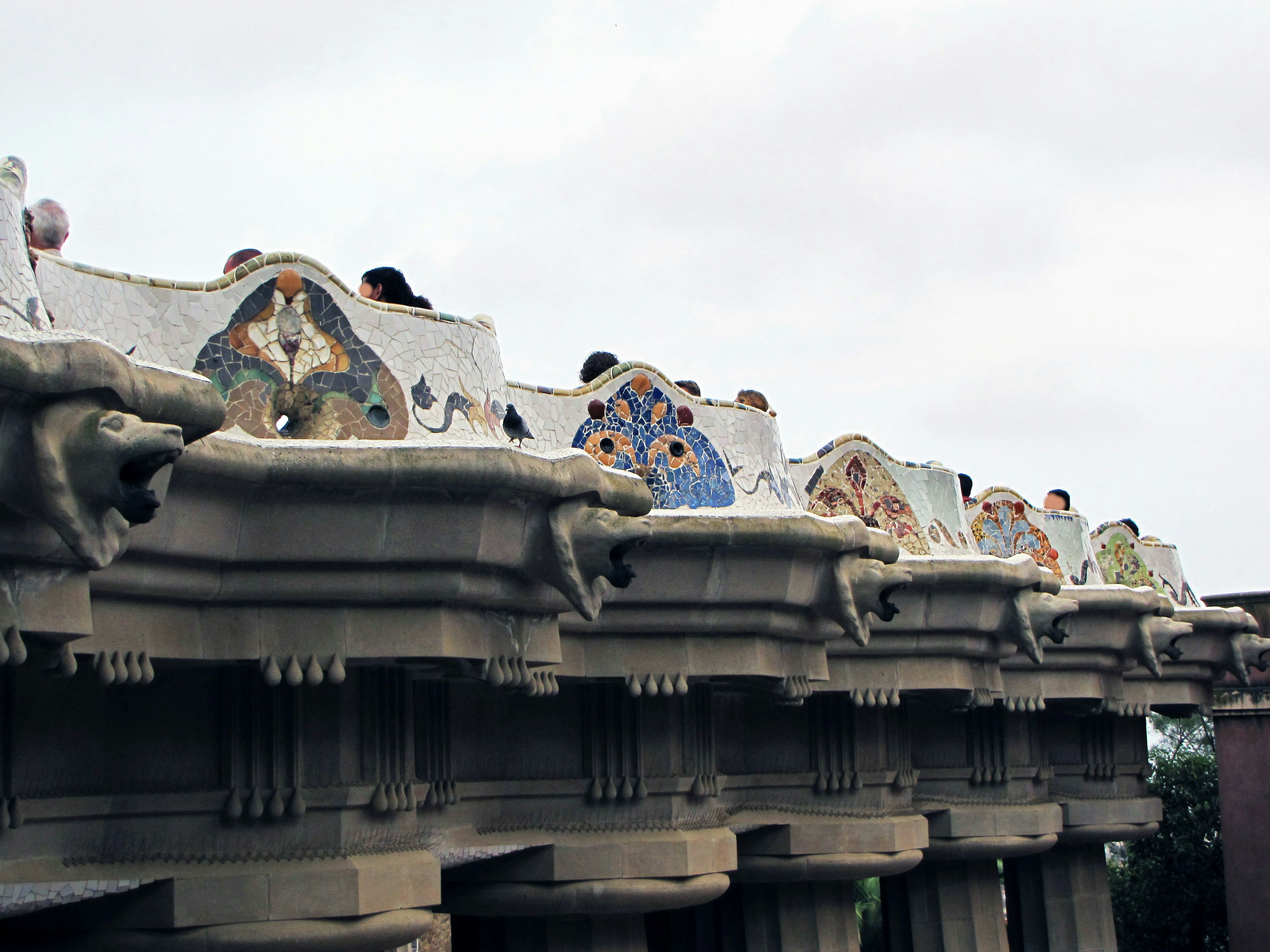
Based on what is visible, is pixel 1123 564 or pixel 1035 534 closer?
pixel 1035 534

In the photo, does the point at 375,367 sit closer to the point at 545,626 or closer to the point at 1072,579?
the point at 545,626

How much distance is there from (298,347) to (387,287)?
1.09 metres

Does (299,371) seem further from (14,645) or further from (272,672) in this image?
(14,645)

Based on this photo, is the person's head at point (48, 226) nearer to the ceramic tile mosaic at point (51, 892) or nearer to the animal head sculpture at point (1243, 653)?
the ceramic tile mosaic at point (51, 892)

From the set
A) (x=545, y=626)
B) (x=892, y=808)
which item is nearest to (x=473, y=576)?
(x=545, y=626)

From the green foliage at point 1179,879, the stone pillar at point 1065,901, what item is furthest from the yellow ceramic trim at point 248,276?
the green foliage at point 1179,879

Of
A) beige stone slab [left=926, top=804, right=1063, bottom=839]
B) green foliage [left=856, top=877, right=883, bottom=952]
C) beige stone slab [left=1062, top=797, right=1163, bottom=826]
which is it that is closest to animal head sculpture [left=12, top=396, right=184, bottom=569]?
beige stone slab [left=926, top=804, right=1063, bottom=839]

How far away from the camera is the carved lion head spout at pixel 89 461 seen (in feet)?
21.5

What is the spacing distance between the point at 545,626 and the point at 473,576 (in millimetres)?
932

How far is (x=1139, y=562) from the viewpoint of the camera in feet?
70.9

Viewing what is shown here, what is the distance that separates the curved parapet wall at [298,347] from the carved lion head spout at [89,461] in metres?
1.85

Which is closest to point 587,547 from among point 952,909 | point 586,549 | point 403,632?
point 586,549

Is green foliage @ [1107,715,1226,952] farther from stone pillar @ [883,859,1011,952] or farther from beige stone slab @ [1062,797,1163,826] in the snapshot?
stone pillar @ [883,859,1011,952]

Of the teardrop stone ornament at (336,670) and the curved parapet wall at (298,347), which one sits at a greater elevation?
the curved parapet wall at (298,347)
